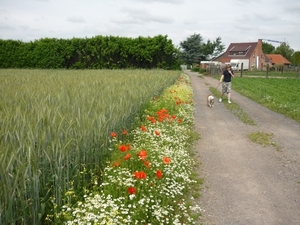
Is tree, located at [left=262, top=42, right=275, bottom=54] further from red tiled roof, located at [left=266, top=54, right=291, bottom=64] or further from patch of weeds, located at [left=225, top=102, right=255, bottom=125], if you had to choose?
patch of weeds, located at [left=225, top=102, right=255, bottom=125]

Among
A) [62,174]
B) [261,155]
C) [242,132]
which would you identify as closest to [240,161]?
[261,155]

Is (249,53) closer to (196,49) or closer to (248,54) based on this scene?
(248,54)

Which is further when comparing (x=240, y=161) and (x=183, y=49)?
(x=183, y=49)

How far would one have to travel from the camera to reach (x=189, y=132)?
28.6 feet

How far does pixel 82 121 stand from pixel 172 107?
21.7ft

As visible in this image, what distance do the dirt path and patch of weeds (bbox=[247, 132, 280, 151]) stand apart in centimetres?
17

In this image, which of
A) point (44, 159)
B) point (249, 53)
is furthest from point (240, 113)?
point (249, 53)

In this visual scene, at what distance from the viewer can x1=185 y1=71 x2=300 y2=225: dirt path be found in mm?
4406

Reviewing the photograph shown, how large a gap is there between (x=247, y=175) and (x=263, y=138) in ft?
10.3

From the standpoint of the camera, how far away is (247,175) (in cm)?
584

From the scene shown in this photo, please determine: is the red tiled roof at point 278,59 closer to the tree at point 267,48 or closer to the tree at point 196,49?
the tree at point 196,49

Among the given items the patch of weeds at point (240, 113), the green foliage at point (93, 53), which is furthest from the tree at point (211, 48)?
the patch of weeds at point (240, 113)

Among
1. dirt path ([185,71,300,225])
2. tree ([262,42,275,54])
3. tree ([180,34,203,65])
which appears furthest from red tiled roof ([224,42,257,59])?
dirt path ([185,71,300,225])

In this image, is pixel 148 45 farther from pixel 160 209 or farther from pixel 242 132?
pixel 160 209
